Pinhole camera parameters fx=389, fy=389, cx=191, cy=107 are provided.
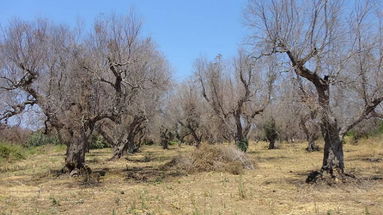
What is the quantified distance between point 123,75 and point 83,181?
4.97 metres

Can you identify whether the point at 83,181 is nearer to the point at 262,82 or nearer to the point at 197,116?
the point at 262,82

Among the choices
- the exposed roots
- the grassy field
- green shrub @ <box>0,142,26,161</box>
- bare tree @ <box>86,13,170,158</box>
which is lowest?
the grassy field

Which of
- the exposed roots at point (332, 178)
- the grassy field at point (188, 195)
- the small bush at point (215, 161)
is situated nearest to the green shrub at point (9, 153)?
the grassy field at point (188, 195)

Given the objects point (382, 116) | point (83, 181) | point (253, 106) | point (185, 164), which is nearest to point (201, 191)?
point (83, 181)

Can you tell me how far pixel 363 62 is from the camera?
13.0 m

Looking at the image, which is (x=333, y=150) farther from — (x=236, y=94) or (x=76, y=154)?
(x=236, y=94)

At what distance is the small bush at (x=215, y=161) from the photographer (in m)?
17.1

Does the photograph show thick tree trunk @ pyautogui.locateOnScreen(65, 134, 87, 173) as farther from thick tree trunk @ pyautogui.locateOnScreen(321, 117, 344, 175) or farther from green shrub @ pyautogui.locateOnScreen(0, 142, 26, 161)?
green shrub @ pyautogui.locateOnScreen(0, 142, 26, 161)

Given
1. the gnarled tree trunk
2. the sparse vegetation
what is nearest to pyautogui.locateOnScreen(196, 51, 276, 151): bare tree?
the sparse vegetation

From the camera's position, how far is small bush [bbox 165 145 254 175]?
17.1m

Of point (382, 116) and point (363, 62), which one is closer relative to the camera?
point (363, 62)

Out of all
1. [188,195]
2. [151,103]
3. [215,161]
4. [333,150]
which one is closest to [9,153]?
[151,103]

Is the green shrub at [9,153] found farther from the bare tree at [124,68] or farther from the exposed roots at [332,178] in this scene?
the exposed roots at [332,178]

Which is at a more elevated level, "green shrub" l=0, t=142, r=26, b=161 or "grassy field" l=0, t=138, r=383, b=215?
"green shrub" l=0, t=142, r=26, b=161
